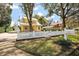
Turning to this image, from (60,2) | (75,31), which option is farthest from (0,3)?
(75,31)

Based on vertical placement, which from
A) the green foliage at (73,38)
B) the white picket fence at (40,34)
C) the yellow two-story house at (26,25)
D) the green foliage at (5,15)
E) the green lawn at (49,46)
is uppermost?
the green foliage at (5,15)

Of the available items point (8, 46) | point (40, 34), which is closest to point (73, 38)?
point (40, 34)

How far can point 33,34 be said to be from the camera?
2545 mm

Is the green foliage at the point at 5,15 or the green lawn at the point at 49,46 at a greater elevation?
the green foliage at the point at 5,15

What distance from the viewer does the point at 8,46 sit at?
250cm

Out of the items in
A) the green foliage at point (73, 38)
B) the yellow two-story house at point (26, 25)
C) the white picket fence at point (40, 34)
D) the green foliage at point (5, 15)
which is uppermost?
the green foliage at point (5, 15)

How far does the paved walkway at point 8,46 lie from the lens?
8.07 feet

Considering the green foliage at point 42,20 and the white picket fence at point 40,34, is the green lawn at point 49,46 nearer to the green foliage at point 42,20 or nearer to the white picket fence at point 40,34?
the white picket fence at point 40,34

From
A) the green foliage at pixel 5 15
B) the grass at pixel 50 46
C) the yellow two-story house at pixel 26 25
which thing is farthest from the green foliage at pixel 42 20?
the green foliage at pixel 5 15

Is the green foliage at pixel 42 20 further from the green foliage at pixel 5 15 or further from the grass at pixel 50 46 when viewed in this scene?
the green foliage at pixel 5 15

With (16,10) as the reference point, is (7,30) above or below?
below

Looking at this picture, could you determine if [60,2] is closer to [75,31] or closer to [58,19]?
[58,19]

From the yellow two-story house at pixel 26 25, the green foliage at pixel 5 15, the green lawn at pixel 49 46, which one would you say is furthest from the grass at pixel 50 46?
the green foliage at pixel 5 15

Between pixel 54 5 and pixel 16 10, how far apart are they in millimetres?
435
